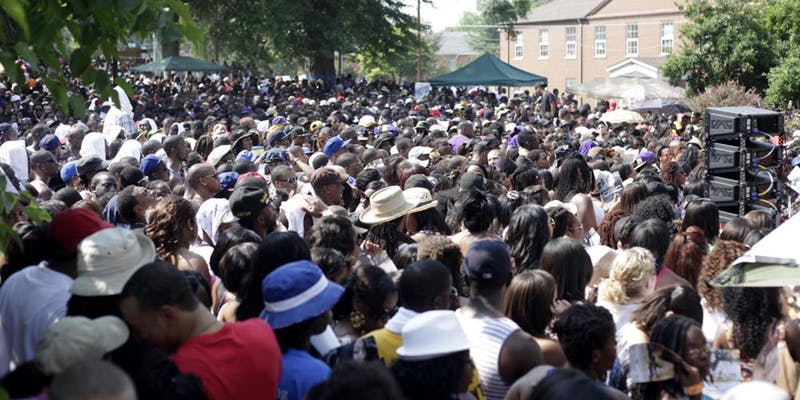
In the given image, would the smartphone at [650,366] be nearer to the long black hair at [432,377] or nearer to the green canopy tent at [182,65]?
the long black hair at [432,377]

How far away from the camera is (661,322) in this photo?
4230 millimetres

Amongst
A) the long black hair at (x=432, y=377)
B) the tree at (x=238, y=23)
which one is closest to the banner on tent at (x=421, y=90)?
the tree at (x=238, y=23)

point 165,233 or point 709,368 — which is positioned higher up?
point 165,233

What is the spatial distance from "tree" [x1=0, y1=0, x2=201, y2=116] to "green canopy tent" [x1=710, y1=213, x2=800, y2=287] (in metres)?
2.55

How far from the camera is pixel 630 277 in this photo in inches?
205

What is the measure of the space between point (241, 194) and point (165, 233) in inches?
36.3

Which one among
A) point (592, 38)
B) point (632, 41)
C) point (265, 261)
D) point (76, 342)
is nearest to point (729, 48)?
point (632, 41)

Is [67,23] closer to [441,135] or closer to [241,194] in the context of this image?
[241,194]

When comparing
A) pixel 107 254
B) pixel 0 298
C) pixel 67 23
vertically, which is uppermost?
pixel 67 23

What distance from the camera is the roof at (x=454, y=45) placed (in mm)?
104438

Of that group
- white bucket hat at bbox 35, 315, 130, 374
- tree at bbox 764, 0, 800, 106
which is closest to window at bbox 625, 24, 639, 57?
tree at bbox 764, 0, 800, 106

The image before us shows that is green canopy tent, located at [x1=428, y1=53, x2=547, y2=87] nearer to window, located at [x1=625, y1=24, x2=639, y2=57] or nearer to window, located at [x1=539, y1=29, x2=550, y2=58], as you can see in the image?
window, located at [x1=625, y1=24, x2=639, y2=57]

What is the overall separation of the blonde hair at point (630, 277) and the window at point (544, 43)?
55326mm

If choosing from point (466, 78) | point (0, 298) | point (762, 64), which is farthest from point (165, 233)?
point (762, 64)
